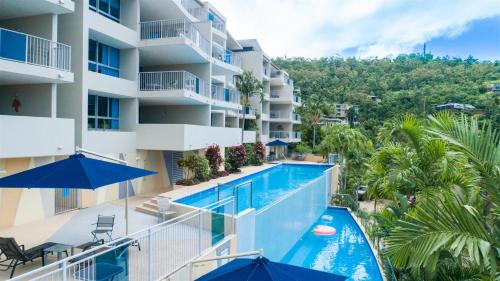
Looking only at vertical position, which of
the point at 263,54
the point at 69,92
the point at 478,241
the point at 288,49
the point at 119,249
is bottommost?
the point at 119,249

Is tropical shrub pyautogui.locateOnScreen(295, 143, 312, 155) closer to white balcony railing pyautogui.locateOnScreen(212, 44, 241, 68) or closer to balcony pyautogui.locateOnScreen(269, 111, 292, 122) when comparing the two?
balcony pyautogui.locateOnScreen(269, 111, 292, 122)

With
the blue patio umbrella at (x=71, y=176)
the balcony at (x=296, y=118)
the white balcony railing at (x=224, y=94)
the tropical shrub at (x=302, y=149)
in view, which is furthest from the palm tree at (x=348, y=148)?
the blue patio umbrella at (x=71, y=176)

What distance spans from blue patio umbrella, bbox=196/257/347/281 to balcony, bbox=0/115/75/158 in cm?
1053

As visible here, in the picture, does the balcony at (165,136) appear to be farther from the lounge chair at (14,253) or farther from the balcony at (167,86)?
the lounge chair at (14,253)

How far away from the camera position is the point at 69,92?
17641 millimetres

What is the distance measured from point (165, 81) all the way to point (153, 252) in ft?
51.9

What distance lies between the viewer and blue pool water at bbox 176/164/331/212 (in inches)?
546

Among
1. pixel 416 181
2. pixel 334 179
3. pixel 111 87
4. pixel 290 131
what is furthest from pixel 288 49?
pixel 416 181

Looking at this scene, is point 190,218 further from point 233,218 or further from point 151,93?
point 151,93

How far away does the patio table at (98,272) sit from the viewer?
6695 mm

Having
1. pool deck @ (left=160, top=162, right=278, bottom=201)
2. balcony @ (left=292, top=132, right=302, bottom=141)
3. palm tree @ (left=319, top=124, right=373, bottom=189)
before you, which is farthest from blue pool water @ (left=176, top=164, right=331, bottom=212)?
balcony @ (left=292, top=132, right=302, bottom=141)

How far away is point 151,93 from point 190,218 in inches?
536

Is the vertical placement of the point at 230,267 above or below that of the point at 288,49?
below

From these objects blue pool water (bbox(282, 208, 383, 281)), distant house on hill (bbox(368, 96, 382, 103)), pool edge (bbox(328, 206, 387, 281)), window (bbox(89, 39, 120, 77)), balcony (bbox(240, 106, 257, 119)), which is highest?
distant house on hill (bbox(368, 96, 382, 103))
